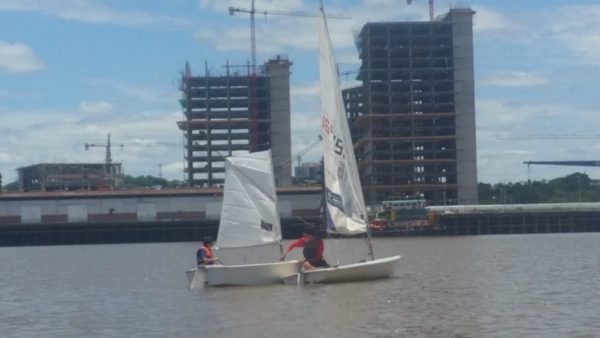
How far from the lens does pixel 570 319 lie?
3484cm

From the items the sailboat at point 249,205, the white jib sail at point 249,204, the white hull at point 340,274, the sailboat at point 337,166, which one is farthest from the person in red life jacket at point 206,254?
the sailboat at point 337,166

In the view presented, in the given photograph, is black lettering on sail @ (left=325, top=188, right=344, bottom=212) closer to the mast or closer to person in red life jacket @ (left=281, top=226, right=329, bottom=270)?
the mast

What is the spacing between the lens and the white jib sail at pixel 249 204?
50938 millimetres

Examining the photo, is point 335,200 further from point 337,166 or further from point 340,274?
point 340,274

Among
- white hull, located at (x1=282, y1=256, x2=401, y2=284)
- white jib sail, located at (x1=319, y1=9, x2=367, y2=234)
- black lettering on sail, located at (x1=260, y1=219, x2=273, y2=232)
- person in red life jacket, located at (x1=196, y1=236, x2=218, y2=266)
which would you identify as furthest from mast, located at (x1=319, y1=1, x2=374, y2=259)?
person in red life jacket, located at (x1=196, y1=236, x2=218, y2=266)

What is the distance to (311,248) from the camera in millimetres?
48312

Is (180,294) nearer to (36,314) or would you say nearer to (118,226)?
(36,314)

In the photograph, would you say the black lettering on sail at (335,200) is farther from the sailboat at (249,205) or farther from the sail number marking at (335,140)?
the sailboat at (249,205)

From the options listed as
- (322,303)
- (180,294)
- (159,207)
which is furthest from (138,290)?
(159,207)

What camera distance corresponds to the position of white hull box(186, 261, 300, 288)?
48.1m

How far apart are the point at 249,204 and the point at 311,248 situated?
14.6 ft

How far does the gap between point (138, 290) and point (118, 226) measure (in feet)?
417

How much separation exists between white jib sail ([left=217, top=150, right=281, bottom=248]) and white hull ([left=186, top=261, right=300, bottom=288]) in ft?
8.87

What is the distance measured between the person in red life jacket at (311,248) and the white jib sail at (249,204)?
2.86 meters
